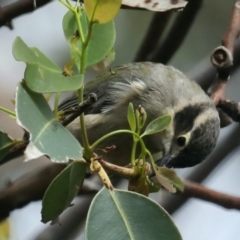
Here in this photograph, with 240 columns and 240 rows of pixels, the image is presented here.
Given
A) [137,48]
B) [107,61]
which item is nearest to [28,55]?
[107,61]

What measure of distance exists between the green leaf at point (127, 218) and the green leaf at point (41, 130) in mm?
109

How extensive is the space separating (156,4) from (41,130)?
456mm

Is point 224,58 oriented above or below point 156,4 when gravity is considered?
below

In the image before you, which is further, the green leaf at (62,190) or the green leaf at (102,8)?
the green leaf at (62,190)

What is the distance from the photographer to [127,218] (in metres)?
1.05

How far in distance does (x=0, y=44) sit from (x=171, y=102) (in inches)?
65.3

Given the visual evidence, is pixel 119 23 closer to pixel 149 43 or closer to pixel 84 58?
pixel 149 43

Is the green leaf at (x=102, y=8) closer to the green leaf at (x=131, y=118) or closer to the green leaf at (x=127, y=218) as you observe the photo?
the green leaf at (x=131, y=118)

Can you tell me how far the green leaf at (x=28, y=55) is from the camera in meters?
0.99

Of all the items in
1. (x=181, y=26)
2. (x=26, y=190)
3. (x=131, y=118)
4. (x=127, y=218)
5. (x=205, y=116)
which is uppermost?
(x=131, y=118)

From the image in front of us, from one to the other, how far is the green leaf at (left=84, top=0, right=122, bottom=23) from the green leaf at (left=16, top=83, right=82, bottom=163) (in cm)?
16

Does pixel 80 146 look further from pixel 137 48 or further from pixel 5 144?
pixel 137 48

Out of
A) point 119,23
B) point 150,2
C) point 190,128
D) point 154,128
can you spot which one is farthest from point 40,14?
point 154,128

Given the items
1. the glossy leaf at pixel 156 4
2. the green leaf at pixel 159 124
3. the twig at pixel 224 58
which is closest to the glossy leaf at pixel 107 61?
the glossy leaf at pixel 156 4
